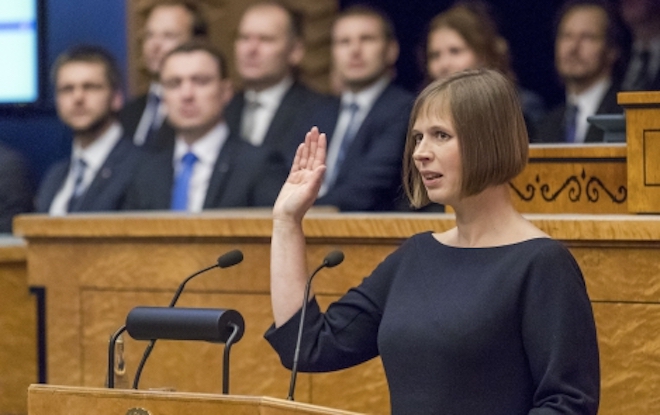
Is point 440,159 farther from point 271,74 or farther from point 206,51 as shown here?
point 271,74

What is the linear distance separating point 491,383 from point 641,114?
0.85 m

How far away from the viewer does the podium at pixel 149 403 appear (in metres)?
1.86

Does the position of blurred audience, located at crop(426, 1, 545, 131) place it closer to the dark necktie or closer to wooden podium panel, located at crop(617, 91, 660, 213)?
the dark necktie

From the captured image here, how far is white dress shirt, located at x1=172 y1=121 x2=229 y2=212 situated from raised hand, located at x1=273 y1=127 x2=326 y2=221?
199 centimetres

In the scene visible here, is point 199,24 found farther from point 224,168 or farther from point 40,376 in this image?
point 40,376

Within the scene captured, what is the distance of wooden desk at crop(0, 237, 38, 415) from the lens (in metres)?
3.85

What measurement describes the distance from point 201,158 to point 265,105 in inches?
26.1

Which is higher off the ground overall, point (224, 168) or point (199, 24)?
point (199, 24)

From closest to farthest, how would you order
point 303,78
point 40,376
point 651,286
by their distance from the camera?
point 651,286 < point 40,376 < point 303,78

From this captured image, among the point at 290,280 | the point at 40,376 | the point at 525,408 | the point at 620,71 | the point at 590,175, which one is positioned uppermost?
the point at 620,71

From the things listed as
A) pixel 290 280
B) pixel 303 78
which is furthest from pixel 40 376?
pixel 303 78

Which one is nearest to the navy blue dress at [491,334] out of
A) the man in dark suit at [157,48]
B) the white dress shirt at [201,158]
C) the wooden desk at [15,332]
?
the wooden desk at [15,332]

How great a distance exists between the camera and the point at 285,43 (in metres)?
4.95

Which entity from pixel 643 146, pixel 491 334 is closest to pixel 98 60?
pixel 643 146
